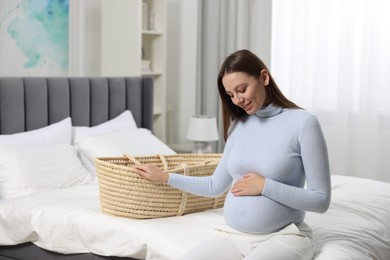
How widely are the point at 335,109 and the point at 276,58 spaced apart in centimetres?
66

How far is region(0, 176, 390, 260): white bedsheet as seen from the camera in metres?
2.54

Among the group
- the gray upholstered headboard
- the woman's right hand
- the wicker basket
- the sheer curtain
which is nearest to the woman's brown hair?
the woman's right hand

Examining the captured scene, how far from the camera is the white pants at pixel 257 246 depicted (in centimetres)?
219

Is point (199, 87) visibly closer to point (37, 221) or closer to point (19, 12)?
point (19, 12)

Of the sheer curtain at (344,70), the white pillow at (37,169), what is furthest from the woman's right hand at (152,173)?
the sheer curtain at (344,70)

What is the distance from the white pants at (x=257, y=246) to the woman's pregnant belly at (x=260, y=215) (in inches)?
0.9

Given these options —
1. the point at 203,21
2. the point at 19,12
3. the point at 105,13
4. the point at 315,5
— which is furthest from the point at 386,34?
the point at 19,12

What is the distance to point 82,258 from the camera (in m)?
2.89

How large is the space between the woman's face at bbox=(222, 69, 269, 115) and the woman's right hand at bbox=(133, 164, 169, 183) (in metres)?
0.48

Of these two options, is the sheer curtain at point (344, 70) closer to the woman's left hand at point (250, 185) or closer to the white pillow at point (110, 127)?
the white pillow at point (110, 127)

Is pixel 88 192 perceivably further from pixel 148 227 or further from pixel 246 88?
pixel 246 88

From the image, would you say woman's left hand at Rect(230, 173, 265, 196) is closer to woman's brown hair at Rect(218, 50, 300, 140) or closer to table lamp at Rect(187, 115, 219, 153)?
woman's brown hair at Rect(218, 50, 300, 140)

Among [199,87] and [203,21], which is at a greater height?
[203,21]

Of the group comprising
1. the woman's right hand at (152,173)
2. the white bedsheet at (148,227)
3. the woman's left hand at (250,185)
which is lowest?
the white bedsheet at (148,227)
